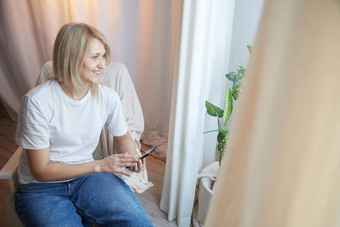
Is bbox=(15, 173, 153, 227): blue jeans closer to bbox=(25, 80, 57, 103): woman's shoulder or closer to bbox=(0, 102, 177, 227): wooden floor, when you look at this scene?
bbox=(25, 80, 57, 103): woman's shoulder

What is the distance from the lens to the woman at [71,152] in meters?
1.12

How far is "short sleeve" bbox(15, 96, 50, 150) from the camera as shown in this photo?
43.4 inches

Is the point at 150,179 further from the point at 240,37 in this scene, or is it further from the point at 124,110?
the point at 240,37

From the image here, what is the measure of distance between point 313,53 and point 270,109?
0.09 metres

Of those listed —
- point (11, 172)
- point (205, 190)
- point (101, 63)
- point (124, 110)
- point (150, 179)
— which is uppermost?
point (101, 63)

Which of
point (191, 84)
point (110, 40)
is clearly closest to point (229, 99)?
point (191, 84)

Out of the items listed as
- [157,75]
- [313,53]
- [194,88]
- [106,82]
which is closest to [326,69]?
[313,53]

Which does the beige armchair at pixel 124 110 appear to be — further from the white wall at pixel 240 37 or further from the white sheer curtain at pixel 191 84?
the white wall at pixel 240 37

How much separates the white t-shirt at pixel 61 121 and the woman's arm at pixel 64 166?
4 cm

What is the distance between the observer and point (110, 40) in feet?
7.62

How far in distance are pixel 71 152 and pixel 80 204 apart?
0.21m

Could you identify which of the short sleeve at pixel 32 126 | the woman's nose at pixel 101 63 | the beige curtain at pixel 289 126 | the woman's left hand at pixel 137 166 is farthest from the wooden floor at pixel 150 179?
the beige curtain at pixel 289 126

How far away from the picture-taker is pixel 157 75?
2.38 m

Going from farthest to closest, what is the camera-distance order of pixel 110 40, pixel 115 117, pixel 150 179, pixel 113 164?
pixel 110 40, pixel 150 179, pixel 115 117, pixel 113 164
